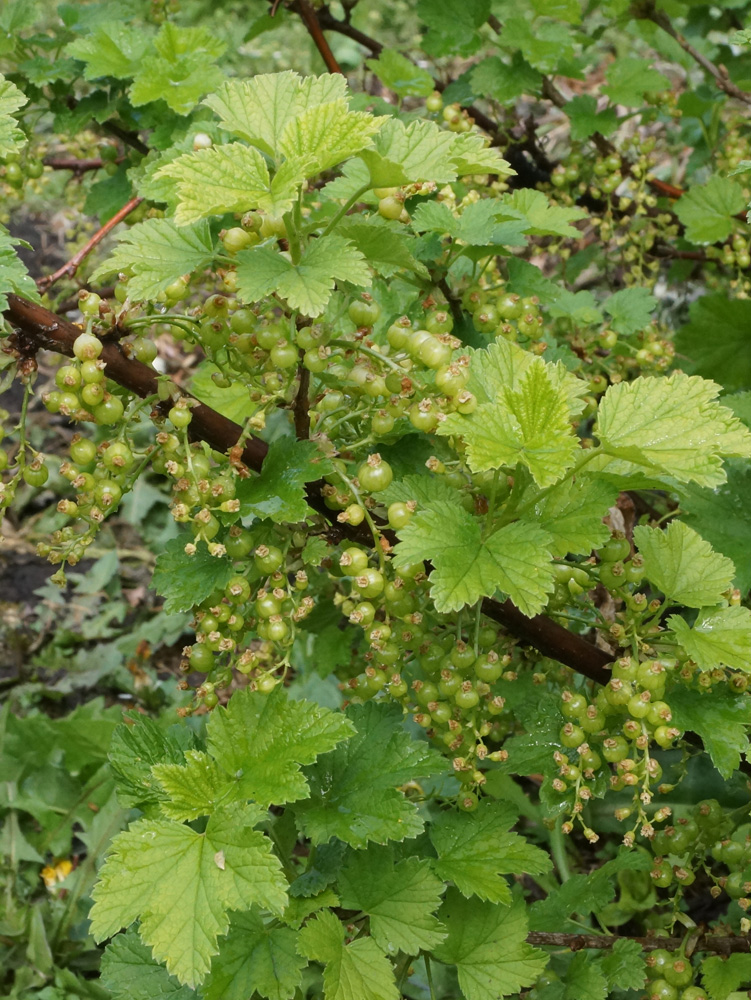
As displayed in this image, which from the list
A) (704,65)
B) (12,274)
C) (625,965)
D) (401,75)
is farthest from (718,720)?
(704,65)

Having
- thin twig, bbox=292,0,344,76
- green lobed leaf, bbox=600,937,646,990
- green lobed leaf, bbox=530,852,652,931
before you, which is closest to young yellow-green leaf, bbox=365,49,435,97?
thin twig, bbox=292,0,344,76

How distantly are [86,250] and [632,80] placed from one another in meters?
1.48

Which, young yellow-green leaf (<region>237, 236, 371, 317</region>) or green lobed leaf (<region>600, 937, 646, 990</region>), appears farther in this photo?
green lobed leaf (<region>600, 937, 646, 990</region>)

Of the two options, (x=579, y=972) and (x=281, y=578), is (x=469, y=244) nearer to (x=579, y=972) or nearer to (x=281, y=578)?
(x=281, y=578)

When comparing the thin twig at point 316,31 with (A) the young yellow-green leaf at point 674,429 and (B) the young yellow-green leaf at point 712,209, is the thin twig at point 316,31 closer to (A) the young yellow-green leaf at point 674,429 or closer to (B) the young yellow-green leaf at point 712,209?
(B) the young yellow-green leaf at point 712,209

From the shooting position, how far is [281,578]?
1.21 m

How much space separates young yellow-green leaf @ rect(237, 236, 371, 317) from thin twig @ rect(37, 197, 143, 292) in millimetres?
599

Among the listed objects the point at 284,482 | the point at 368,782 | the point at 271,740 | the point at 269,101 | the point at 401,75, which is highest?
the point at 269,101

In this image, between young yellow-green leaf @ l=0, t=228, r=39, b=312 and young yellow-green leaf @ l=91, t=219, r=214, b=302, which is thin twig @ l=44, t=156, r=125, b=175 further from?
young yellow-green leaf @ l=0, t=228, r=39, b=312

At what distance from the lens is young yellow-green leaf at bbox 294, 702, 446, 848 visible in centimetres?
122

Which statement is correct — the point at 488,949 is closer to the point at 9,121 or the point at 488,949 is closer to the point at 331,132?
the point at 331,132

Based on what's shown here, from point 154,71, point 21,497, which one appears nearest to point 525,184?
point 154,71

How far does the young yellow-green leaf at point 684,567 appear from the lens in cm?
119

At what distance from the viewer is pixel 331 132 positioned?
99 centimetres
